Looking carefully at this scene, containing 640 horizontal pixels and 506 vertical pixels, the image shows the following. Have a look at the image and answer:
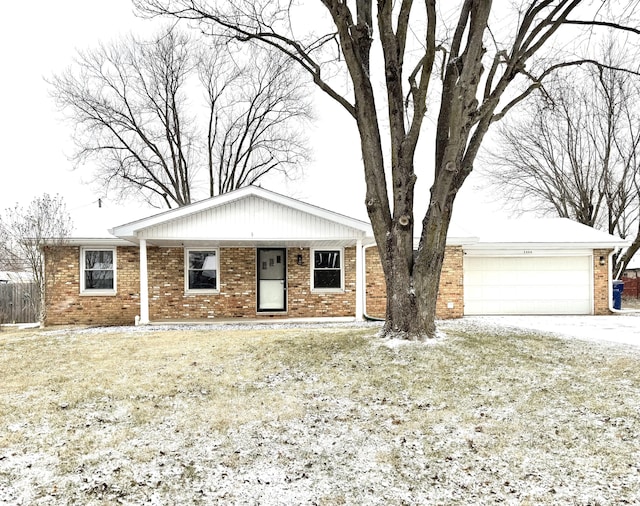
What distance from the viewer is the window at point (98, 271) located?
45.0ft

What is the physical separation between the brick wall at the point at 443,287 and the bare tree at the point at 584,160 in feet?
30.3

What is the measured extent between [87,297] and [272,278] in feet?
17.2

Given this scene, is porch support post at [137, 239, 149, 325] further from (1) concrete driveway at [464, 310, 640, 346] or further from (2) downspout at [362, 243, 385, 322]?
(1) concrete driveway at [464, 310, 640, 346]

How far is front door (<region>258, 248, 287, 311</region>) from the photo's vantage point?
14.0 metres

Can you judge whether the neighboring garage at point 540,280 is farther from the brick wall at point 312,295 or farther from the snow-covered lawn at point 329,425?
the snow-covered lawn at point 329,425

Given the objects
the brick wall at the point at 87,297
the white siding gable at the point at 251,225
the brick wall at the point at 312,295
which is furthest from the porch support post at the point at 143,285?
the brick wall at the point at 312,295

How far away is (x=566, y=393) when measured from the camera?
530 cm

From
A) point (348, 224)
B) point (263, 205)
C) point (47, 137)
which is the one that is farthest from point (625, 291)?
point (47, 137)

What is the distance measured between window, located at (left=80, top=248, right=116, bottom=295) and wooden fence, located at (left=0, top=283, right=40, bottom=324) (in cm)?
371

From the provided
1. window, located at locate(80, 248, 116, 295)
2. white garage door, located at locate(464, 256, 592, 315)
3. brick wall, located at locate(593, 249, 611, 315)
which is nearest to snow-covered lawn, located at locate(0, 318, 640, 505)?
window, located at locate(80, 248, 116, 295)

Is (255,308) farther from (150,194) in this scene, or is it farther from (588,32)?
(150,194)

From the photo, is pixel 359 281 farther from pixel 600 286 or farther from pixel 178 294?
pixel 600 286

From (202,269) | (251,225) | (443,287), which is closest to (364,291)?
(443,287)

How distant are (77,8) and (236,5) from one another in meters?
4.39
